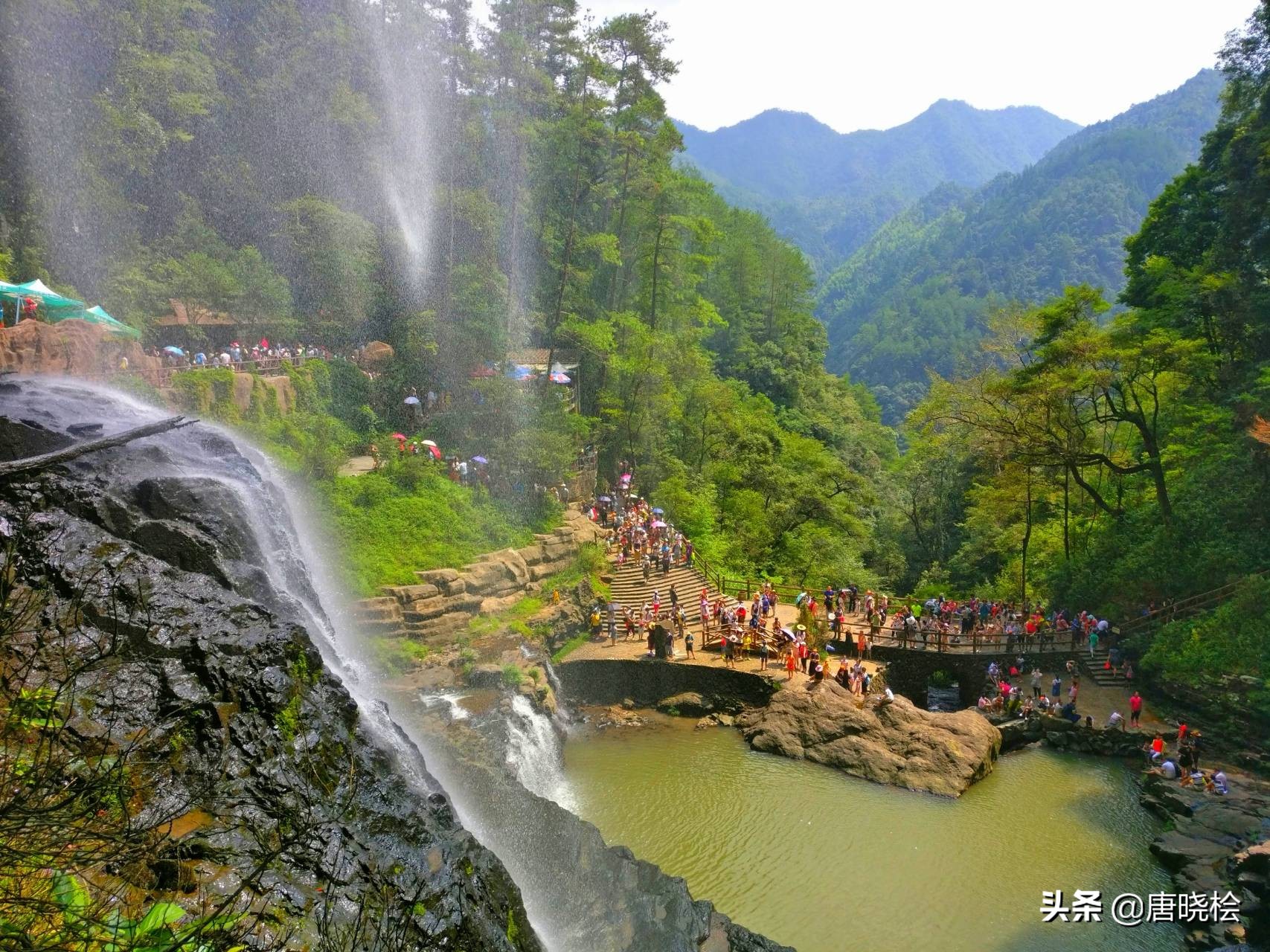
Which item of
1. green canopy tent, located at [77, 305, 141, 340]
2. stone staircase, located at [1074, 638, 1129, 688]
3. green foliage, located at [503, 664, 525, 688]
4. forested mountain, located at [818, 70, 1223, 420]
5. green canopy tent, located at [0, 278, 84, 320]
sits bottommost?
stone staircase, located at [1074, 638, 1129, 688]

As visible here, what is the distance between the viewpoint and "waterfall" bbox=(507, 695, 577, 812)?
16969mm

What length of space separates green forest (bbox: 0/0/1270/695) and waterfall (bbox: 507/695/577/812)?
566 centimetres

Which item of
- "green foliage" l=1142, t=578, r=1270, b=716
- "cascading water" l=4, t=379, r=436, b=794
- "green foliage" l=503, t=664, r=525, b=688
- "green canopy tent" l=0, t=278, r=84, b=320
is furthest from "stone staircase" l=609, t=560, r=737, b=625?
"green canopy tent" l=0, t=278, r=84, b=320

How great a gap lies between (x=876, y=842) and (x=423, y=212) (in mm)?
27708

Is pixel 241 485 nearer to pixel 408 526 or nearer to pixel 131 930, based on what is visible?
pixel 131 930

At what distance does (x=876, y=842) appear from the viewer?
50.3 feet

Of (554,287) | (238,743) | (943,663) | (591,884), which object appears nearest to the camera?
(238,743)

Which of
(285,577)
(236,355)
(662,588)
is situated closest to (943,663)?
(662,588)

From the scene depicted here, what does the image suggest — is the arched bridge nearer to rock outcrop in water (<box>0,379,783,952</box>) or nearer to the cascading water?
rock outcrop in water (<box>0,379,783,952</box>)

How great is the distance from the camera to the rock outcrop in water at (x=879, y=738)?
17.5m

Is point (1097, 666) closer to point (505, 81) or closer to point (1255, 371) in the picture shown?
point (1255, 371)

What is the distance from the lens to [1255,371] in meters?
23.5

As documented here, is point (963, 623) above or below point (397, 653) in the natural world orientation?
below

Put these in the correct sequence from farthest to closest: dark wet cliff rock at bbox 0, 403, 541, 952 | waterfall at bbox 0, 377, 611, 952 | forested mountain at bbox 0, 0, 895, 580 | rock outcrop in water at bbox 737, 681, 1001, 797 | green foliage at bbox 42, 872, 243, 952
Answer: forested mountain at bbox 0, 0, 895, 580
rock outcrop in water at bbox 737, 681, 1001, 797
waterfall at bbox 0, 377, 611, 952
dark wet cliff rock at bbox 0, 403, 541, 952
green foliage at bbox 42, 872, 243, 952
